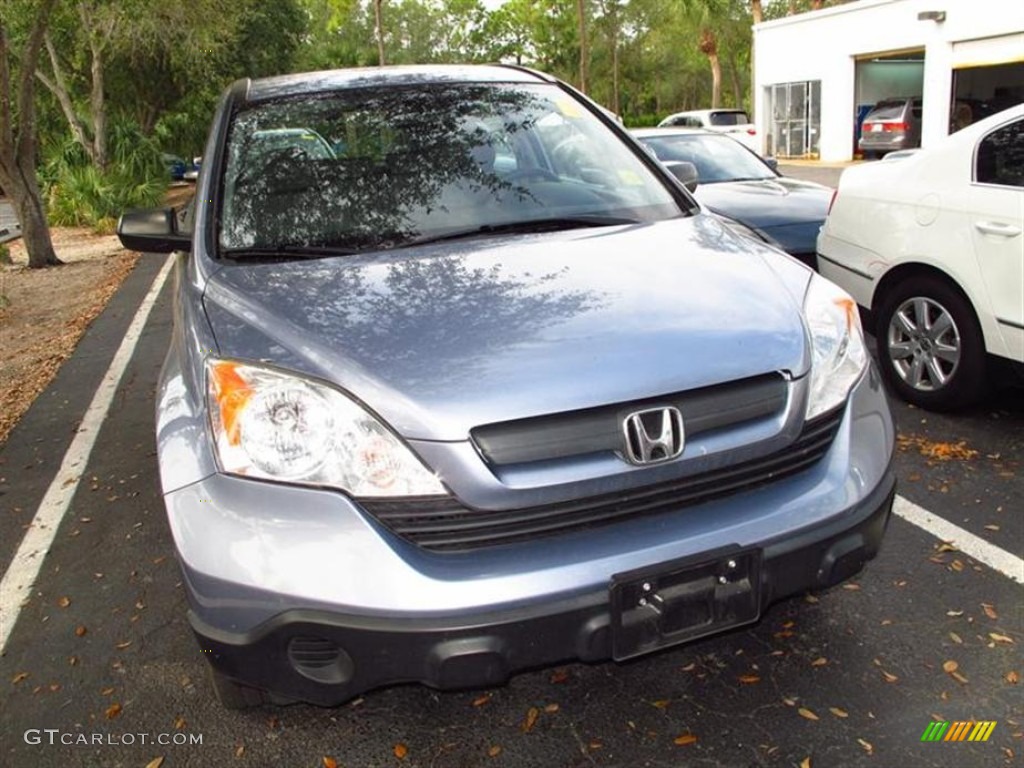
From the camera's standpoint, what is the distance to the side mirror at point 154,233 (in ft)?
11.4

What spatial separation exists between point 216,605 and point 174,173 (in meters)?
23.0

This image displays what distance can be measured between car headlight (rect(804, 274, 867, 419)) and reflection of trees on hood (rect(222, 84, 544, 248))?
1.16 meters

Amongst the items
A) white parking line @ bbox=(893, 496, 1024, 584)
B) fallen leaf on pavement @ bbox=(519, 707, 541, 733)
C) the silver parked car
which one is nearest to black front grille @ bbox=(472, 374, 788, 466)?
the silver parked car

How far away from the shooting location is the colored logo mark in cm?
235

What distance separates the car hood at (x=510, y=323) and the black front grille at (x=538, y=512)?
0.58 ft

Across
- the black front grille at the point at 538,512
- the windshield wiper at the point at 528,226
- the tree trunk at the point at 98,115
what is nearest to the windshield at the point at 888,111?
the tree trunk at the point at 98,115

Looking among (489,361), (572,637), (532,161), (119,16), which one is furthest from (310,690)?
(119,16)

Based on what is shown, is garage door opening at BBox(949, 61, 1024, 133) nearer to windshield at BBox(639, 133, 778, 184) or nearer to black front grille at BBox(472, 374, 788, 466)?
windshield at BBox(639, 133, 778, 184)

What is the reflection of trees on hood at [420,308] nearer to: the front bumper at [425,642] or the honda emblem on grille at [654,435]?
the honda emblem on grille at [654,435]

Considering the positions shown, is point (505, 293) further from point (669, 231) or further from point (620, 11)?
point (620, 11)

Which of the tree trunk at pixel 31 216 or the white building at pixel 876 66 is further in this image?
the white building at pixel 876 66

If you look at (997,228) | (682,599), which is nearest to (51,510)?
(682,599)

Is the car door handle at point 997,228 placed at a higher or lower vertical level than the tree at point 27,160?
lower

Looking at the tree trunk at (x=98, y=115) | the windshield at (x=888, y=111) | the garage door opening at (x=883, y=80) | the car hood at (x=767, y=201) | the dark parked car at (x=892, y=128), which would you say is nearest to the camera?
the car hood at (x=767, y=201)
